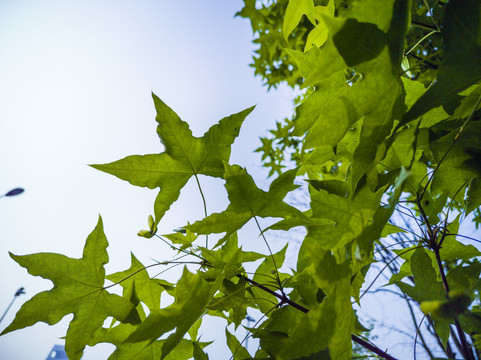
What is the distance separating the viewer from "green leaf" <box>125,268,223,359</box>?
1.66 feet

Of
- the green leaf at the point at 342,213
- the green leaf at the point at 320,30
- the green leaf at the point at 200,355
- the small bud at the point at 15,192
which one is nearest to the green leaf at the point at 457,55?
the green leaf at the point at 342,213

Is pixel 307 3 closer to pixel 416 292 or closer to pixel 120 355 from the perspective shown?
pixel 416 292

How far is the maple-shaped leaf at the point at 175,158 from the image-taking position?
0.71 metres

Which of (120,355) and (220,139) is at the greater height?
(220,139)

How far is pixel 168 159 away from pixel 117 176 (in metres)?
0.13

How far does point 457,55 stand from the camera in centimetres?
42

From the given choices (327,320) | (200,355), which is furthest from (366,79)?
(200,355)

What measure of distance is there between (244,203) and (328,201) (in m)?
0.16

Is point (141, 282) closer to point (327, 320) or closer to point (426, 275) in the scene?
point (327, 320)

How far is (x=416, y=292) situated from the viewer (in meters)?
0.71

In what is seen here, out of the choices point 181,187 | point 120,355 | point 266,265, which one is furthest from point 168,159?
point 120,355

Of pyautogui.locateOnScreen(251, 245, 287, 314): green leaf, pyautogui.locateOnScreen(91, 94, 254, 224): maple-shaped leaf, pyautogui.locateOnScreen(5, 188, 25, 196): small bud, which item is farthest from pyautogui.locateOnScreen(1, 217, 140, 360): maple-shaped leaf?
pyautogui.locateOnScreen(5, 188, 25, 196): small bud

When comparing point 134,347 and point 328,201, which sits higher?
point 328,201

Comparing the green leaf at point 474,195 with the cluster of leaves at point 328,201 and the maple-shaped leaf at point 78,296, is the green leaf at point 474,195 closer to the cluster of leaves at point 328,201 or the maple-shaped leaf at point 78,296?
the cluster of leaves at point 328,201
